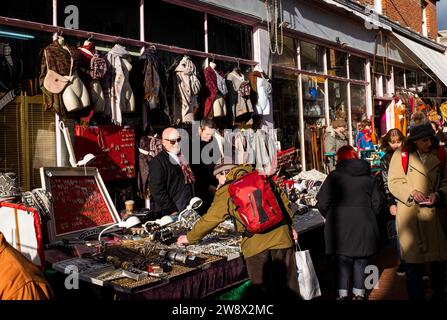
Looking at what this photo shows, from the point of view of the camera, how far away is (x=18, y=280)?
7.30ft

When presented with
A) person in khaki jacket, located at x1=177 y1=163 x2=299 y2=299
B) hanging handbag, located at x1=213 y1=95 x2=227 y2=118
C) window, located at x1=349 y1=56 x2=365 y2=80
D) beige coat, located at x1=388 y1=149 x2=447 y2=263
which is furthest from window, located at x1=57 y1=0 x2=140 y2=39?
window, located at x1=349 y1=56 x2=365 y2=80

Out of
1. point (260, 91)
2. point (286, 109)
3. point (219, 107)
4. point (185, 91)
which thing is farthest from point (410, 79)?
point (185, 91)

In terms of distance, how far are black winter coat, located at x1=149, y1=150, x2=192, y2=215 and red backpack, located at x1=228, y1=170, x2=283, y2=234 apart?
1748mm

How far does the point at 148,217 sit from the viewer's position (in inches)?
220

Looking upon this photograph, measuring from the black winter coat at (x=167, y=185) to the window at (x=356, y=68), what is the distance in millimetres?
8286

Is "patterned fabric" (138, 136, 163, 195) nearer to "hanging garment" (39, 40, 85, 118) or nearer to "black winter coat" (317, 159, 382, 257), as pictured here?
"hanging garment" (39, 40, 85, 118)

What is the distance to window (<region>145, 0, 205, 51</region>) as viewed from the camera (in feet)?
23.3

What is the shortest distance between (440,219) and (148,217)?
122 inches

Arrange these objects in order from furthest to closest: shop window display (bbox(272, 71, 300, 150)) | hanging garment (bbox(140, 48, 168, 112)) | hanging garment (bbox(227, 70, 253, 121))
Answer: shop window display (bbox(272, 71, 300, 150))
hanging garment (bbox(227, 70, 253, 121))
hanging garment (bbox(140, 48, 168, 112))

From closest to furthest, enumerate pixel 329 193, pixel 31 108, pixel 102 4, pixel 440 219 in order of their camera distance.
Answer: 1. pixel 440 219
2. pixel 329 193
3. pixel 31 108
4. pixel 102 4

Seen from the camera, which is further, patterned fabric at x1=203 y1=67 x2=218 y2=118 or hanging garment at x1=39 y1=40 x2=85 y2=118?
patterned fabric at x1=203 y1=67 x2=218 y2=118

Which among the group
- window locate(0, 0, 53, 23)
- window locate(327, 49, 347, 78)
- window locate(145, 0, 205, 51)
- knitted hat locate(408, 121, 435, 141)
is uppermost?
window locate(327, 49, 347, 78)
